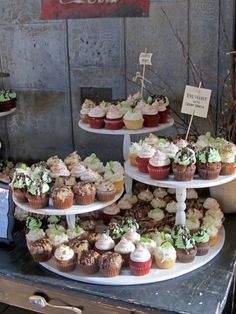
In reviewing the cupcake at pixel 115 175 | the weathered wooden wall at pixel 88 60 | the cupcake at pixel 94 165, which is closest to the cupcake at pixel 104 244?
the cupcake at pixel 115 175

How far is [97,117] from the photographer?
2248 mm

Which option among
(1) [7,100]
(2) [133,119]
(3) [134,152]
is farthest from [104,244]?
(1) [7,100]

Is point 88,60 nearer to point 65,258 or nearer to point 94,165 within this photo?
point 94,165

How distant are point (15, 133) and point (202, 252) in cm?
173

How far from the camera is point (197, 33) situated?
8.01 ft

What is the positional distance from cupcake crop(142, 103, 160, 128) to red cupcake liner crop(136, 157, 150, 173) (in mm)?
359

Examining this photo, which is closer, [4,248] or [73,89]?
[4,248]

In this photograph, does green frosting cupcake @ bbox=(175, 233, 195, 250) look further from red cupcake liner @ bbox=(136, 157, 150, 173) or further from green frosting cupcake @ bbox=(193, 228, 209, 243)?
red cupcake liner @ bbox=(136, 157, 150, 173)

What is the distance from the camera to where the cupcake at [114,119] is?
2205 mm

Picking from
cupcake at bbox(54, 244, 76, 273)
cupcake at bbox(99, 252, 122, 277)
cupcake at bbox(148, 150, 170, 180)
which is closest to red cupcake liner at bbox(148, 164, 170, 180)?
cupcake at bbox(148, 150, 170, 180)

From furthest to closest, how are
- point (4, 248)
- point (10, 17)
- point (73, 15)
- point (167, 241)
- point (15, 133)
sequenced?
1. point (15, 133)
2. point (10, 17)
3. point (73, 15)
4. point (4, 248)
5. point (167, 241)

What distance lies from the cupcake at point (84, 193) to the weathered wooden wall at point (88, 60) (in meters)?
0.96

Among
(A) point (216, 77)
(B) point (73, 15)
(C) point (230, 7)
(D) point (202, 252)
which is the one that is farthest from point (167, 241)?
(B) point (73, 15)

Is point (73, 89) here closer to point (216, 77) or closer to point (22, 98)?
point (22, 98)
